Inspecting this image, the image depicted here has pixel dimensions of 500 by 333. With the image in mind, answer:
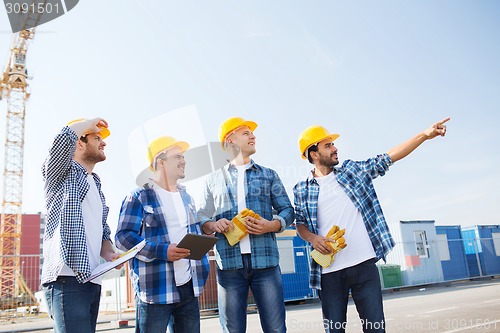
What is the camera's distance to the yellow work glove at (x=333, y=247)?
324 cm

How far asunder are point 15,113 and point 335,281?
51.5 m

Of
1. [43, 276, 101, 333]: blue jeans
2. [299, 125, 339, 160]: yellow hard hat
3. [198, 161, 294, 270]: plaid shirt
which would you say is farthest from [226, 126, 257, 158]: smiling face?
[43, 276, 101, 333]: blue jeans

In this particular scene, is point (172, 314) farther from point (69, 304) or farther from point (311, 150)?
point (311, 150)

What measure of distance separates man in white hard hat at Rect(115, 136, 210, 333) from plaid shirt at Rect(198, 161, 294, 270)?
198mm

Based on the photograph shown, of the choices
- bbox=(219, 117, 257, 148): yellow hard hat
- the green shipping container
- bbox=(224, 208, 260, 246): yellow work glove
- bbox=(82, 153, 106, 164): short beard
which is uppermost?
bbox=(219, 117, 257, 148): yellow hard hat

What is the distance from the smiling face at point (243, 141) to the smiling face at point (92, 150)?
119cm

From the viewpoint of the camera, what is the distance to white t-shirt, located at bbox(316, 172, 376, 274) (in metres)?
3.34

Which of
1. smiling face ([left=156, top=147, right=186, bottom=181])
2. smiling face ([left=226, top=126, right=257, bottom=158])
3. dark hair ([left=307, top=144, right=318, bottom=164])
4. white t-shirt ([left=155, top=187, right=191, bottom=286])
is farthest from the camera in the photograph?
dark hair ([left=307, top=144, right=318, bottom=164])

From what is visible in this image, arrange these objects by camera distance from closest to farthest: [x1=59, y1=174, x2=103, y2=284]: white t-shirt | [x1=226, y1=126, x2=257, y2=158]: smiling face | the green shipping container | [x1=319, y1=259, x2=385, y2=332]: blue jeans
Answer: [x1=59, y1=174, x2=103, y2=284]: white t-shirt
[x1=319, y1=259, x2=385, y2=332]: blue jeans
[x1=226, y1=126, x2=257, y2=158]: smiling face
the green shipping container

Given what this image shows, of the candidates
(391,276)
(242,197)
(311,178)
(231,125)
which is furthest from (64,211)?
(391,276)

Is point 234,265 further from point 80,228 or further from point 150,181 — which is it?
point 80,228

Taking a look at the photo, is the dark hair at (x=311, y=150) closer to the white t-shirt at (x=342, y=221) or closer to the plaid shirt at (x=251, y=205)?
the white t-shirt at (x=342, y=221)

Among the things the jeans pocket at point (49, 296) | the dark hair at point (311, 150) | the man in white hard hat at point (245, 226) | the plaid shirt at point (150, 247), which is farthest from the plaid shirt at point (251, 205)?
the jeans pocket at point (49, 296)

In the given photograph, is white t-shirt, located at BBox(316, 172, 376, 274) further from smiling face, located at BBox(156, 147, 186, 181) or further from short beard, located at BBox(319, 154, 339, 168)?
smiling face, located at BBox(156, 147, 186, 181)
